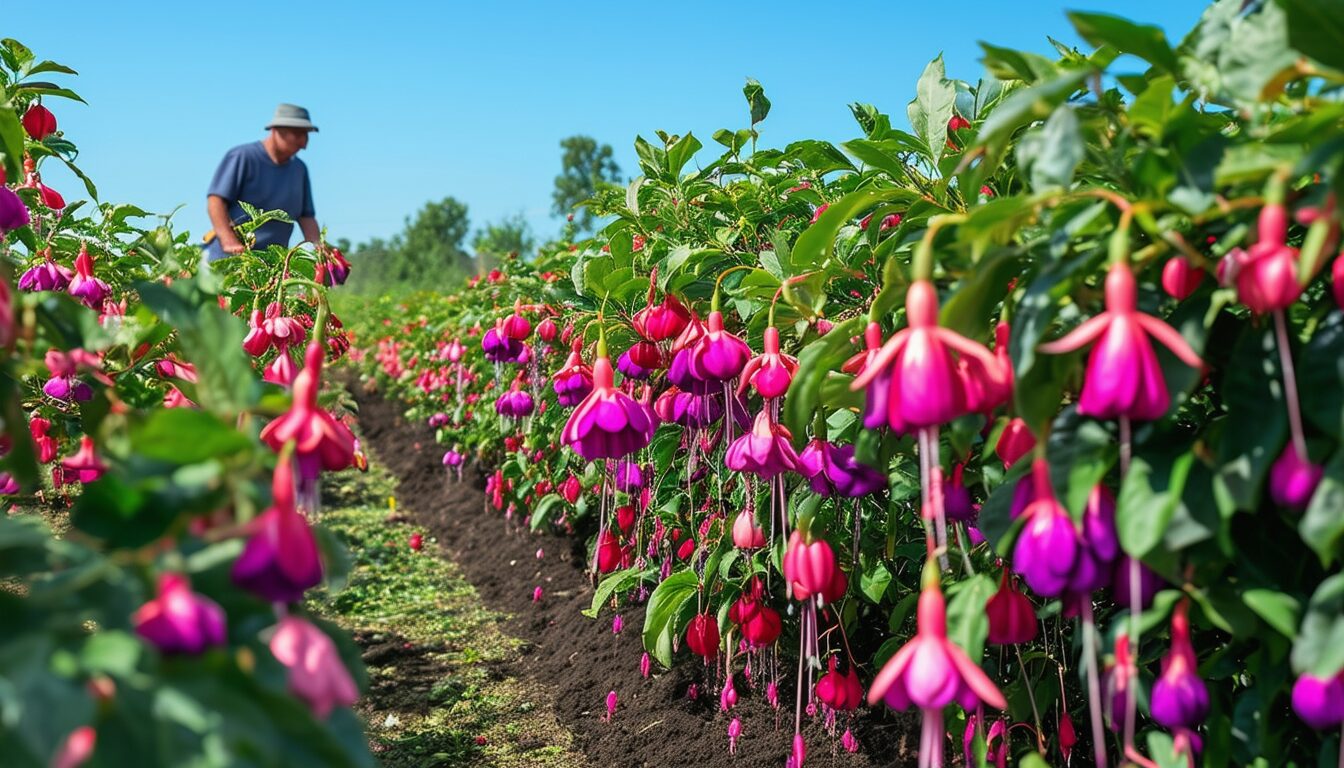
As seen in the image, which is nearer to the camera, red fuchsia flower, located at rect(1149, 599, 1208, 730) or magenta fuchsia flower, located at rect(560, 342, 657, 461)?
red fuchsia flower, located at rect(1149, 599, 1208, 730)

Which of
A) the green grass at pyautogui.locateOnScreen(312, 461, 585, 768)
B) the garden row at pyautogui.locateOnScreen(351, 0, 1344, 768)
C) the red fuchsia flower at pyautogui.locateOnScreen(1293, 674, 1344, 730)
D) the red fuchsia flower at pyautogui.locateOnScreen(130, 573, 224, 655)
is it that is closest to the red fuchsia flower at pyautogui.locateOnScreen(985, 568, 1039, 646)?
the garden row at pyautogui.locateOnScreen(351, 0, 1344, 768)

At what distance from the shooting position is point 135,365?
1.33m

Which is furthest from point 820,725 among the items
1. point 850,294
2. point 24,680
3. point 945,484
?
point 24,680

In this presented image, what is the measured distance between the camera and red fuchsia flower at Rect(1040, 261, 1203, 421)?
667 mm

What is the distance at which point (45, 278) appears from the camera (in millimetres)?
1857

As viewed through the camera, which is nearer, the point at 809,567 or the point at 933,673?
the point at 933,673

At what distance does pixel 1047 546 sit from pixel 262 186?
12.5 feet

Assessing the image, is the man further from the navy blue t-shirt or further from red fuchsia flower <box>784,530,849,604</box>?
red fuchsia flower <box>784,530,849,604</box>

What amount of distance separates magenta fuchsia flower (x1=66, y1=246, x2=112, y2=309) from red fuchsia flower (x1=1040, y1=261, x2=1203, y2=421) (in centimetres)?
171

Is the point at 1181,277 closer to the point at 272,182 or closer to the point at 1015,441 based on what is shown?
the point at 1015,441

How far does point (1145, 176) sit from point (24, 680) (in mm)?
778

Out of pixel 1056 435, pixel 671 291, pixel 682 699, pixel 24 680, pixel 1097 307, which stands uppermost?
pixel 671 291

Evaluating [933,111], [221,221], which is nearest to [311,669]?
[933,111]

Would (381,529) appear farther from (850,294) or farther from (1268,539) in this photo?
(1268,539)
